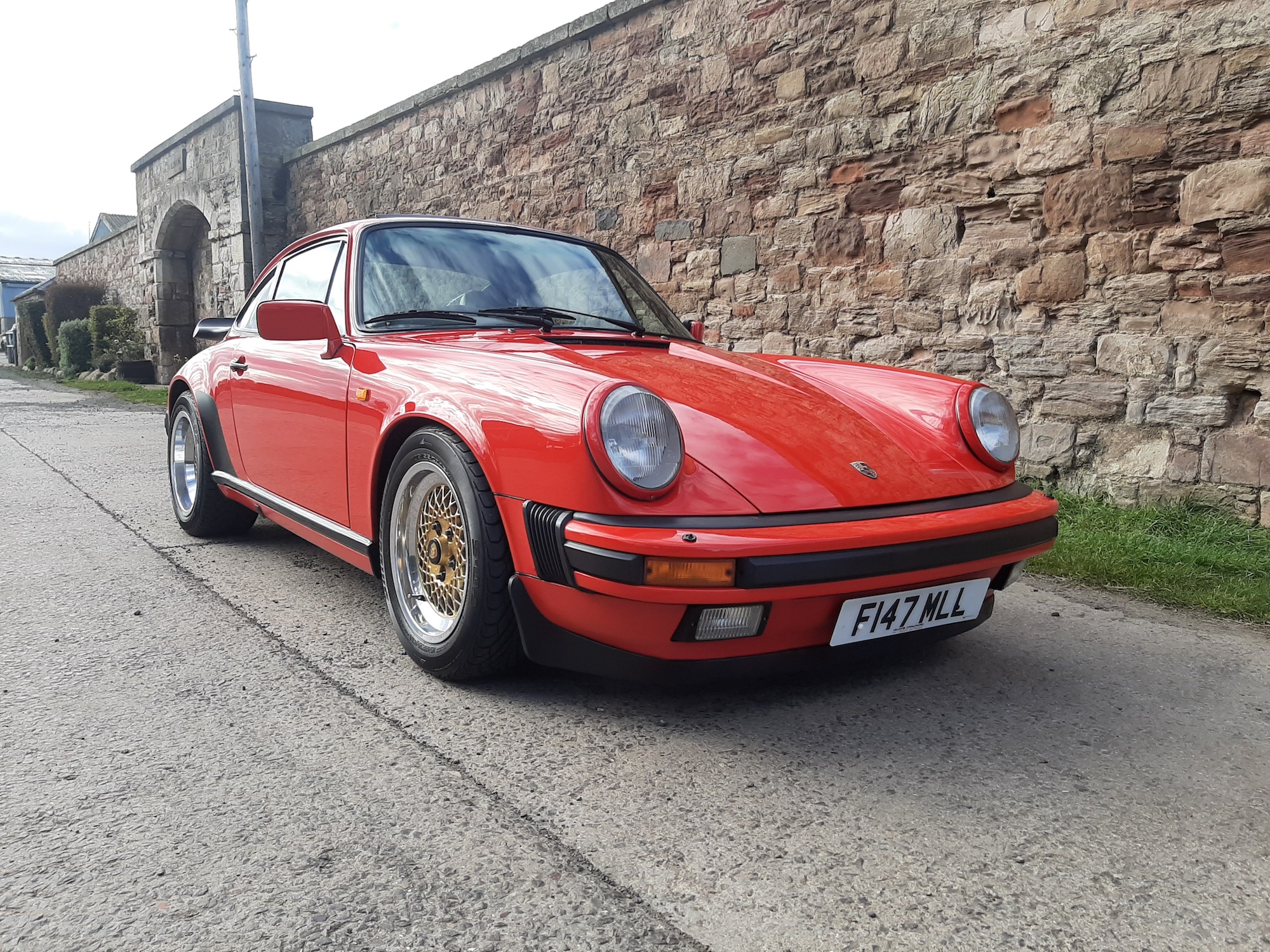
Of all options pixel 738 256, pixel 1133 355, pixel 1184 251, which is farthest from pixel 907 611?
pixel 738 256

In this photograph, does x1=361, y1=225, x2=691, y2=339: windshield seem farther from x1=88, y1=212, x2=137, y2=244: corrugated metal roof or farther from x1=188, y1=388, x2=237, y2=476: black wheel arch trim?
x1=88, y1=212, x2=137, y2=244: corrugated metal roof

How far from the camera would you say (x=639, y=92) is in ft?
24.4

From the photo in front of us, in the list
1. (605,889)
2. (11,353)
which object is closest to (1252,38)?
(605,889)

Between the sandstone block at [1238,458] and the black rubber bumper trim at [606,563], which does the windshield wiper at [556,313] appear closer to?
the black rubber bumper trim at [606,563]

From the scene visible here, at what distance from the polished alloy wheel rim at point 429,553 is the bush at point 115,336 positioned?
59.4 feet

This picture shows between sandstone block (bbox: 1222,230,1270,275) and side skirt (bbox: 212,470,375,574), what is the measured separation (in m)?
4.00

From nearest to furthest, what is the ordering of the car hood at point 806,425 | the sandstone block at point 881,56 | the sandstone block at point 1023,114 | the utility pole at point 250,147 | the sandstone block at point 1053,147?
the car hood at point 806,425, the sandstone block at point 1053,147, the sandstone block at point 1023,114, the sandstone block at point 881,56, the utility pole at point 250,147

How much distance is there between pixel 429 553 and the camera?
2.53m

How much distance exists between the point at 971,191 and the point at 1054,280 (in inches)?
29.3

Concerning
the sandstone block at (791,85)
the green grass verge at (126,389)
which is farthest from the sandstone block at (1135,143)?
the green grass verge at (126,389)

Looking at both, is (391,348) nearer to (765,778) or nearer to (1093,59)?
(765,778)

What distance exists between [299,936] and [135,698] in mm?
1158

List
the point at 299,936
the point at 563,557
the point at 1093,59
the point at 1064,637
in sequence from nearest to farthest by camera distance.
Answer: the point at 299,936
the point at 563,557
the point at 1064,637
the point at 1093,59

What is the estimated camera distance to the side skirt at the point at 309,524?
280 centimetres
